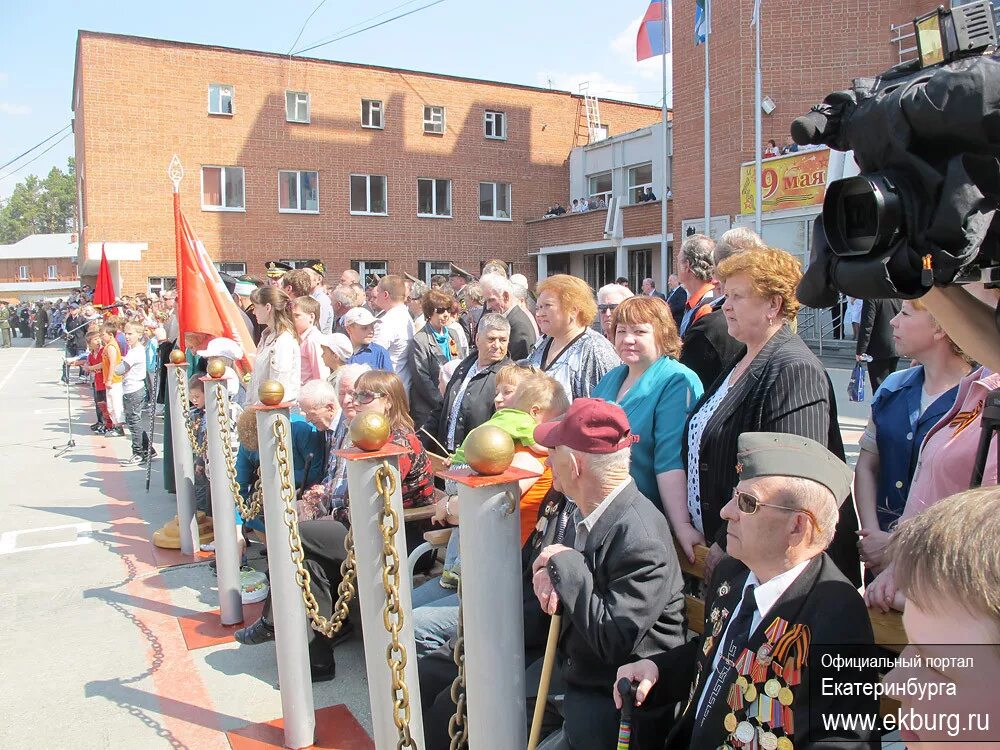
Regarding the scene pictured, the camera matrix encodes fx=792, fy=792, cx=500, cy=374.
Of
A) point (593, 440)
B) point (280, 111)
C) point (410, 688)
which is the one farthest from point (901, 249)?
point (280, 111)

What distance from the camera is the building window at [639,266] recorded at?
28.4 m

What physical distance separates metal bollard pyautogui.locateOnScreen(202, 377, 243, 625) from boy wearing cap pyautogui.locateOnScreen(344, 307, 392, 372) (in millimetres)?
1703

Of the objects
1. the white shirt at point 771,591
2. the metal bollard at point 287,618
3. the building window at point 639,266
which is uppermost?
the building window at point 639,266

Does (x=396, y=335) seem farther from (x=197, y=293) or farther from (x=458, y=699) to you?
(x=458, y=699)

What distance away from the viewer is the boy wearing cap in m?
6.64

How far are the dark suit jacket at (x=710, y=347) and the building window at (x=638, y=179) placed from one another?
26327 mm

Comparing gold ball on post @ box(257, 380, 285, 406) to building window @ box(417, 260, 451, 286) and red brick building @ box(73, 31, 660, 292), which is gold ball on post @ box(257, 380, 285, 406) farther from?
building window @ box(417, 260, 451, 286)

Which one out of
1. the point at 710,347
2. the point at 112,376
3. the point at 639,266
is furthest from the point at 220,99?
the point at 710,347

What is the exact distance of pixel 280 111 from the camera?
27.8m

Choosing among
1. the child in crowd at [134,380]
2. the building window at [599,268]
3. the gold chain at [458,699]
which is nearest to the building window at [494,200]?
the building window at [599,268]

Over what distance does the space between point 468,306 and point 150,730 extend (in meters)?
6.12

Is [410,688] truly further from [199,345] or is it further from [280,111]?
[280,111]

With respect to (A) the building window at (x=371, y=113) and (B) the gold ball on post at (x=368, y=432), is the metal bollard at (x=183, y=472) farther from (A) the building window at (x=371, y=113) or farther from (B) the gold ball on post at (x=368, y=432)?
(A) the building window at (x=371, y=113)

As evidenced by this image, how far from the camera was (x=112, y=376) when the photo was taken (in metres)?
12.0
